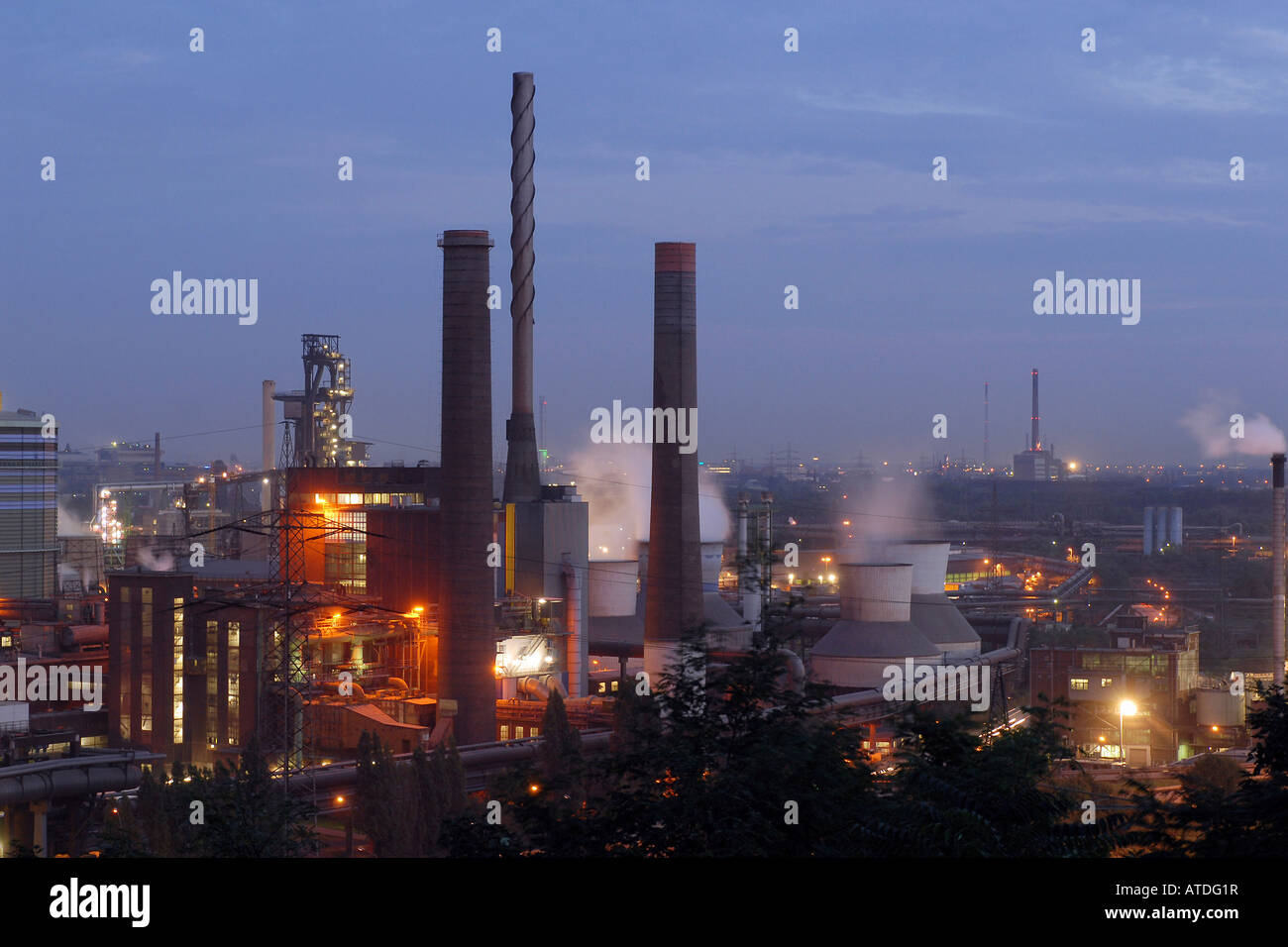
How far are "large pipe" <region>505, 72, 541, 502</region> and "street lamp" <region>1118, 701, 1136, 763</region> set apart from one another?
14904mm

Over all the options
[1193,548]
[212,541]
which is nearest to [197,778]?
[212,541]

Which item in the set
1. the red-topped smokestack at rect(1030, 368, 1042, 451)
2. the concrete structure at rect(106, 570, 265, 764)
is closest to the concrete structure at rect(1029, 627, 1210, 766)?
the concrete structure at rect(106, 570, 265, 764)

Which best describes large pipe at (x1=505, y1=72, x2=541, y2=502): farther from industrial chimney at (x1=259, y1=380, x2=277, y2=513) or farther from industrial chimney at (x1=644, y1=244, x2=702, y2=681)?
industrial chimney at (x1=259, y1=380, x2=277, y2=513)

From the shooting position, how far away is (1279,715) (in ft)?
29.7

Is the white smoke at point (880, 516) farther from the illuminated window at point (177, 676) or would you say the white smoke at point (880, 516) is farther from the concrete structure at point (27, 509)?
the concrete structure at point (27, 509)

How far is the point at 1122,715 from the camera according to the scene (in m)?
31.9

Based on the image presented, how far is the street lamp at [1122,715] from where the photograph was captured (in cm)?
3124

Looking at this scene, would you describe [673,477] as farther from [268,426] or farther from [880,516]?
[268,426]

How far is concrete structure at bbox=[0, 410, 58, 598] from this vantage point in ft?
167

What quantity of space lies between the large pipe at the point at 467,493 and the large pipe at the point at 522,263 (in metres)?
5.37

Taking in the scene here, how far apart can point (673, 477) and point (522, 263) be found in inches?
278

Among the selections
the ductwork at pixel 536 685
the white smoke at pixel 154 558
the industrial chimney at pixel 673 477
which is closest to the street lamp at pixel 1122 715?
the industrial chimney at pixel 673 477

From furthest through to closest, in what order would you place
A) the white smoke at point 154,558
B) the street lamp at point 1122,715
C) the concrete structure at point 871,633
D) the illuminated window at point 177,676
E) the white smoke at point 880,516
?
the white smoke at point 154,558 → the white smoke at point 880,516 → the concrete structure at point 871,633 → the street lamp at point 1122,715 → the illuminated window at point 177,676
